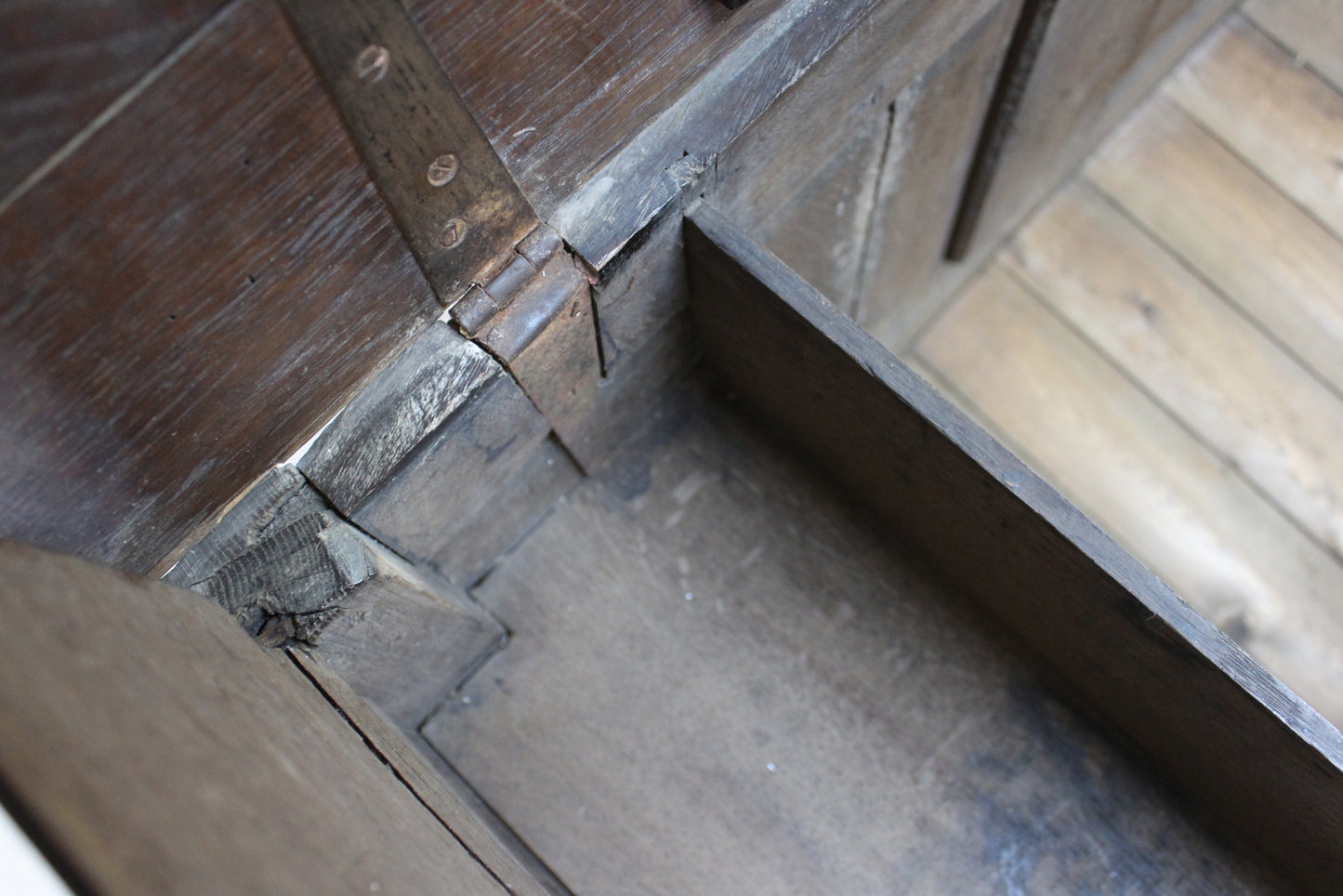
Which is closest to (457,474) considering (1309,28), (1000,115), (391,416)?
(391,416)

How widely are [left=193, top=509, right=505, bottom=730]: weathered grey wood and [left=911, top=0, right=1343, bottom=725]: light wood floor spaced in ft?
3.43

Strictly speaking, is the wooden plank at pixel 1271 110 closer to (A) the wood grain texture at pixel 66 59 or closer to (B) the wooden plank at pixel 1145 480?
(B) the wooden plank at pixel 1145 480

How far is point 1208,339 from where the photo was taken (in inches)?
63.7

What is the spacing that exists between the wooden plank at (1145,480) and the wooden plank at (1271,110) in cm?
44

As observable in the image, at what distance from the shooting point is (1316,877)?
0.91 m

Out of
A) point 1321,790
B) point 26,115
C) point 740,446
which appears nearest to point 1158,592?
point 1321,790

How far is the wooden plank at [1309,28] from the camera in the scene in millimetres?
1715

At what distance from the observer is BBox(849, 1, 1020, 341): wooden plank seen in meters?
1.11

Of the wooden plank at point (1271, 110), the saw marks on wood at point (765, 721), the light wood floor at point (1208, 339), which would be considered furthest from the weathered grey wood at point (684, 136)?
the wooden plank at point (1271, 110)

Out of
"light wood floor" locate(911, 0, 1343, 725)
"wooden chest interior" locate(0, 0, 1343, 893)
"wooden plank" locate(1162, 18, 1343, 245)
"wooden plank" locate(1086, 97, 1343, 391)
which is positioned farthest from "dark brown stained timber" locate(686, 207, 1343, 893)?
"wooden plank" locate(1162, 18, 1343, 245)

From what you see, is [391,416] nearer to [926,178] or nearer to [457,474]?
[457,474]

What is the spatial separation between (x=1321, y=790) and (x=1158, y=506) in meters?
0.82

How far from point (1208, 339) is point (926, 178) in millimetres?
657

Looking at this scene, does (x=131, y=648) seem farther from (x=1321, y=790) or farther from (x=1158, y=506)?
(x=1158, y=506)
